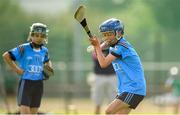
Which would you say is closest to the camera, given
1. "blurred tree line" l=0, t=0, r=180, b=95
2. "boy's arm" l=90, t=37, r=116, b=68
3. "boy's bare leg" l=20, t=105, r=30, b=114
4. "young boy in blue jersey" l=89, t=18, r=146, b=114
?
"boy's arm" l=90, t=37, r=116, b=68

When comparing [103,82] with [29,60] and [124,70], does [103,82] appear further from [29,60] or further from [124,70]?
[124,70]

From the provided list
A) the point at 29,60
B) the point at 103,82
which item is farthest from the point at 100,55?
the point at 103,82

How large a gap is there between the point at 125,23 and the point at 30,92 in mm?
20169

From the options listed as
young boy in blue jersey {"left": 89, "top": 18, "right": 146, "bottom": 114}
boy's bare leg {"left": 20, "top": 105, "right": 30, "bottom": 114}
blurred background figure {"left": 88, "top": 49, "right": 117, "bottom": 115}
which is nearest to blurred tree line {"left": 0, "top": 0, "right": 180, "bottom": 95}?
blurred background figure {"left": 88, "top": 49, "right": 117, "bottom": 115}

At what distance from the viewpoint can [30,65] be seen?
1513cm

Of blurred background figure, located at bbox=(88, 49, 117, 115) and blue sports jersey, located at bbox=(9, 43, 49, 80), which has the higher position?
blue sports jersey, located at bbox=(9, 43, 49, 80)

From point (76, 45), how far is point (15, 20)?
12.1ft

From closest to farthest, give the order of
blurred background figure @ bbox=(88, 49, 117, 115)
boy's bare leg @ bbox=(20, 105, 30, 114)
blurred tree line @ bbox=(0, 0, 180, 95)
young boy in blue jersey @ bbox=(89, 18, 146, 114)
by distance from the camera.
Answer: young boy in blue jersey @ bbox=(89, 18, 146, 114) < boy's bare leg @ bbox=(20, 105, 30, 114) < blurred background figure @ bbox=(88, 49, 117, 115) < blurred tree line @ bbox=(0, 0, 180, 95)

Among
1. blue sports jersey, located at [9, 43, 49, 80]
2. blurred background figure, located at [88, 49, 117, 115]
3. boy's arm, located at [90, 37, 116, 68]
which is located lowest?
blurred background figure, located at [88, 49, 117, 115]

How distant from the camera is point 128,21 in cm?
3584

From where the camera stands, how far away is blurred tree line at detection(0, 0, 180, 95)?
29.9 metres

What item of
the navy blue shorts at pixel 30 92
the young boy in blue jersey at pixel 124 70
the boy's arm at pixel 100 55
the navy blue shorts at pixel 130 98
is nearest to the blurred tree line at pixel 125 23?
the navy blue shorts at pixel 30 92

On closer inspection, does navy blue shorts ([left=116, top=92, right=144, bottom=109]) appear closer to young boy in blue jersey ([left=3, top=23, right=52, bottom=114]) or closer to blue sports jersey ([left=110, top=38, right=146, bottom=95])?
blue sports jersey ([left=110, top=38, right=146, bottom=95])

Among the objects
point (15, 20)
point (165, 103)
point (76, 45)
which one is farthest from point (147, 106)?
point (15, 20)
